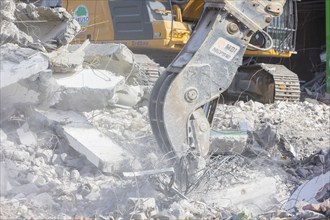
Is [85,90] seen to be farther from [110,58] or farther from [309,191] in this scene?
[309,191]

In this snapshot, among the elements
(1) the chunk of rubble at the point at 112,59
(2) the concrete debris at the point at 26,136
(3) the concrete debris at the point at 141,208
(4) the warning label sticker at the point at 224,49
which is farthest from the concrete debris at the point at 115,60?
(3) the concrete debris at the point at 141,208

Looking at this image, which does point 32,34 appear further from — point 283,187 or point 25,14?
point 283,187

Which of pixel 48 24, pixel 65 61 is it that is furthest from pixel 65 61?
pixel 48 24

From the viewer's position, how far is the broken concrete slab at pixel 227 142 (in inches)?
259

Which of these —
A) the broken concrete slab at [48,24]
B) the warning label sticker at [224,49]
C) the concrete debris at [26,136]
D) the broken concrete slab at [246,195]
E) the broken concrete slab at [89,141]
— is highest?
the warning label sticker at [224,49]

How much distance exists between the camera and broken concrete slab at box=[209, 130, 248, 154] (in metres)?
6.58

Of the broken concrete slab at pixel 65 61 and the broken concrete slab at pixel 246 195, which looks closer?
the broken concrete slab at pixel 246 195

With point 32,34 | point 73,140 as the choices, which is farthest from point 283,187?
point 32,34

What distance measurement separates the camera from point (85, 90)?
20.7ft

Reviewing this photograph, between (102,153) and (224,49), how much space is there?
4.03ft

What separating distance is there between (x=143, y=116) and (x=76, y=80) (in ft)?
2.86

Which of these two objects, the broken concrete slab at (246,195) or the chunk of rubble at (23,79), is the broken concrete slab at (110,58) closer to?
the chunk of rubble at (23,79)

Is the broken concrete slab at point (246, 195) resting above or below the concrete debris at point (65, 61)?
below

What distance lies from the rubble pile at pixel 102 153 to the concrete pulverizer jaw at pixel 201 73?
22cm
